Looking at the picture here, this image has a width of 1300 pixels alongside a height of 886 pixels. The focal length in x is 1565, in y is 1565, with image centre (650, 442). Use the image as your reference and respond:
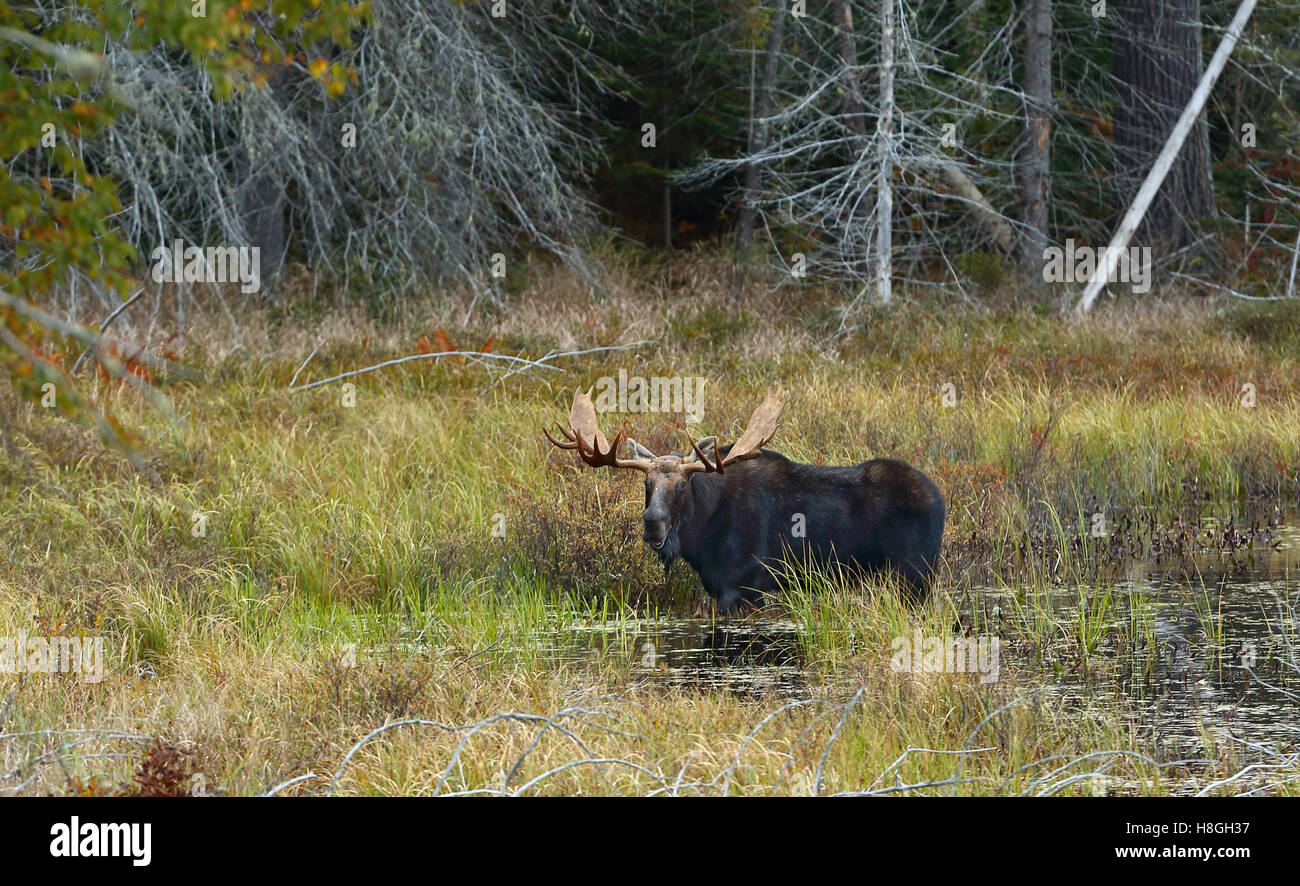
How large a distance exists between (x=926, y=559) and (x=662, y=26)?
18496 millimetres

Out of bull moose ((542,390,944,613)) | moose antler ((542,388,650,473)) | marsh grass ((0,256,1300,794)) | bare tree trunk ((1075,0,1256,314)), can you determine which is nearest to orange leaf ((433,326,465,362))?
marsh grass ((0,256,1300,794))

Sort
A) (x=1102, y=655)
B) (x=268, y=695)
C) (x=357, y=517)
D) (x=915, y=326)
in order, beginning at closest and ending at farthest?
(x=268, y=695)
(x=1102, y=655)
(x=357, y=517)
(x=915, y=326)

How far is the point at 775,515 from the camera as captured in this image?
8.31m

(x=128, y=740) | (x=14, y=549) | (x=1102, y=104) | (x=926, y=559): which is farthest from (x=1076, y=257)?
(x=128, y=740)

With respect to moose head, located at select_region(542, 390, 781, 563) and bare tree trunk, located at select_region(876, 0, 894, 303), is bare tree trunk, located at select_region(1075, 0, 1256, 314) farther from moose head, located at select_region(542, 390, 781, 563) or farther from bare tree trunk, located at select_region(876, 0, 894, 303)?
moose head, located at select_region(542, 390, 781, 563)

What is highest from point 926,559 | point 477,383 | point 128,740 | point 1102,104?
point 1102,104

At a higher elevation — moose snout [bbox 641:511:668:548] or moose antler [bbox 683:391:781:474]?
moose antler [bbox 683:391:781:474]

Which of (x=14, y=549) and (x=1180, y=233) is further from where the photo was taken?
(x=1180, y=233)

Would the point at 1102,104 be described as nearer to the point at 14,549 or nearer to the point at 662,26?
the point at 662,26

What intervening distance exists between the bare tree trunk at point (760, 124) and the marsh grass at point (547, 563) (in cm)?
654

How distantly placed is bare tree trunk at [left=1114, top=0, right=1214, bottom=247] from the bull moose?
14321mm

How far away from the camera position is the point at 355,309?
1750 cm

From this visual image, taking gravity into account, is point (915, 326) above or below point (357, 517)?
above

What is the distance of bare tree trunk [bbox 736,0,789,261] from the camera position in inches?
869
